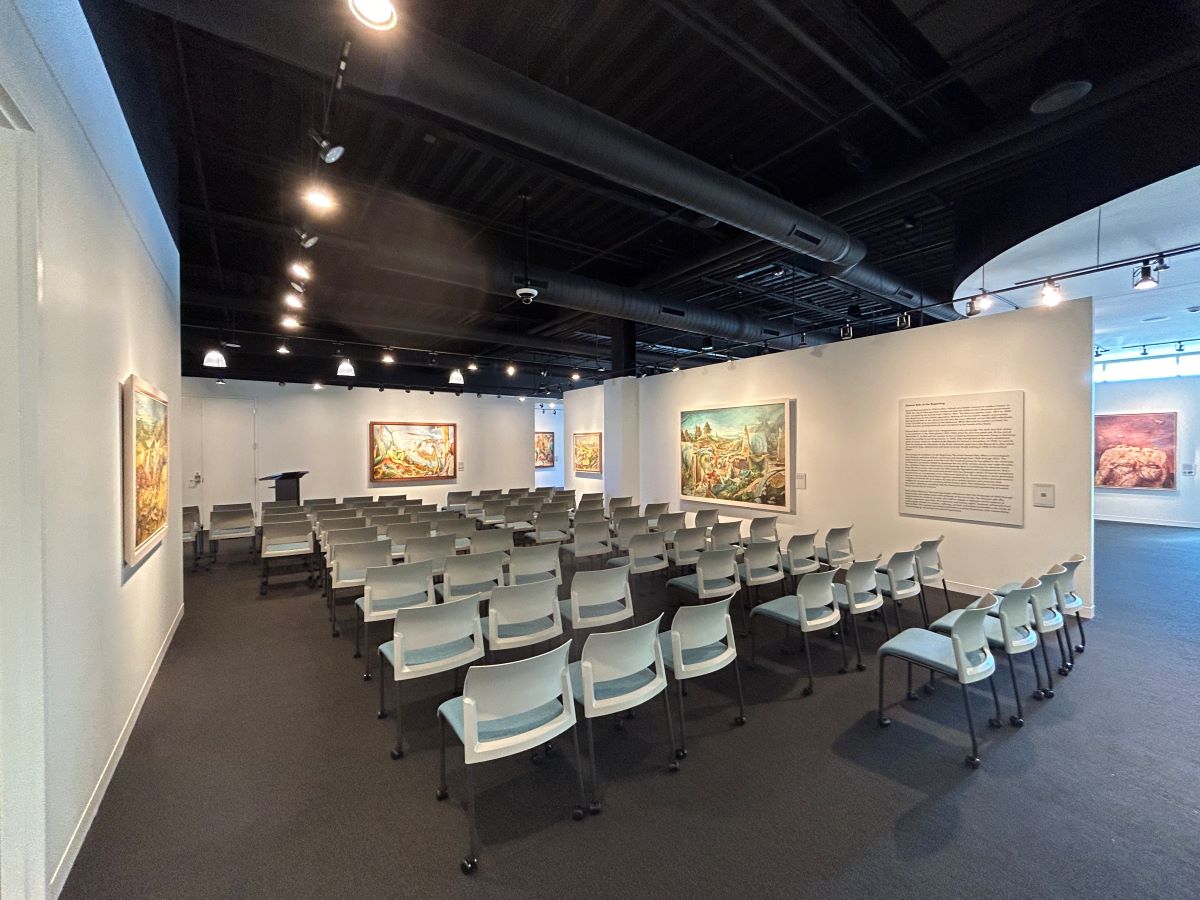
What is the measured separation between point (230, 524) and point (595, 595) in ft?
21.3

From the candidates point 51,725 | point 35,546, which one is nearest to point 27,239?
point 35,546

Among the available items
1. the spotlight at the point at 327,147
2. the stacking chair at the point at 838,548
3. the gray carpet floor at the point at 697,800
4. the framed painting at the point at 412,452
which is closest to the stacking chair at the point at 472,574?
the gray carpet floor at the point at 697,800

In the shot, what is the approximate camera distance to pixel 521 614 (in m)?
3.25

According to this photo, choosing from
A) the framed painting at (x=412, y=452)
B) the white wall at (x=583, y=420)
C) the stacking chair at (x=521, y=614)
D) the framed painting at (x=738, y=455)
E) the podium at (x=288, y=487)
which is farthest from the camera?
the framed painting at (x=412, y=452)

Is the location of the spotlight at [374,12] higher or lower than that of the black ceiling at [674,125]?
lower

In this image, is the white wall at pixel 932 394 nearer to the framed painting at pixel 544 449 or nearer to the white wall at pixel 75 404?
the white wall at pixel 75 404

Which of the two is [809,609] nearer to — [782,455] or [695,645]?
[695,645]

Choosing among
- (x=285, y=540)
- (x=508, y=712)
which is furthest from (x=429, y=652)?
(x=285, y=540)

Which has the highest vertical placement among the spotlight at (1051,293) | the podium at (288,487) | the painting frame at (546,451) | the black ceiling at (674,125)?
the black ceiling at (674,125)

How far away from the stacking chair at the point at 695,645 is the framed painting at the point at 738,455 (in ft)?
17.3

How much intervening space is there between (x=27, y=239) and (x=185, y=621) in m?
4.77

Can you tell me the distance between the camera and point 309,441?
12.1 metres

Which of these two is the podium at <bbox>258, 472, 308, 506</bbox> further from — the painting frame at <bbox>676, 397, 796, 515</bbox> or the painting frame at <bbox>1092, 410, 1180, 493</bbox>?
the painting frame at <bbox>1092, 410, 1180, 493</bbox>

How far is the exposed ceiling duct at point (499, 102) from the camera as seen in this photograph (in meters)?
2.50
